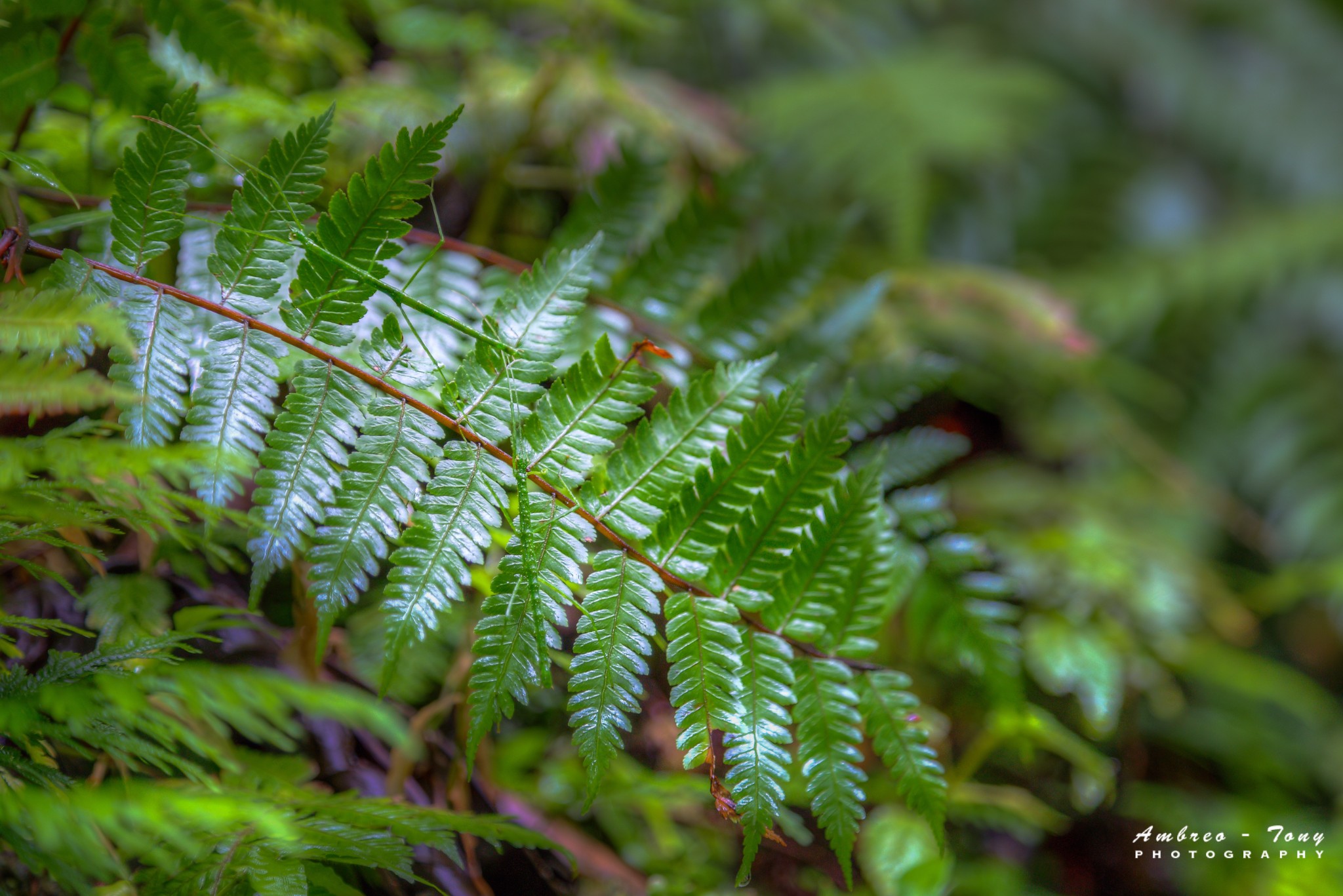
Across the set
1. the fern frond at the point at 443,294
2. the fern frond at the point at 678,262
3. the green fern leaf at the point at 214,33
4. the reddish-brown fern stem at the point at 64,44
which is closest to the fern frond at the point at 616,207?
the fern frond at the point at 678,262

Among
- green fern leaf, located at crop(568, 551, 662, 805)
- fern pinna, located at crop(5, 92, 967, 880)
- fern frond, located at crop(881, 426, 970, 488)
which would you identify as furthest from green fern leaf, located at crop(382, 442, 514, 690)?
fern frond, located at crop(881, 426, 970, 488)

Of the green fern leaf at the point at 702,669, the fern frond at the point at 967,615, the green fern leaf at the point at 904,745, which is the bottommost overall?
the fern frond at the point at 967,615

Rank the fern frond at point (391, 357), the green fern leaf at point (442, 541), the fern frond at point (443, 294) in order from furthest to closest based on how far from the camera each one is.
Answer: the fern frond at point (443, 294) → the fern frond at point (391, 357) → the green fern leaf at point (442, 541)

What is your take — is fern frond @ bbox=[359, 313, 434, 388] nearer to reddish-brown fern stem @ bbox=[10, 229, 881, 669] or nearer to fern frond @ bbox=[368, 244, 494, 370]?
reddish-brown fern stem @ bbox=[10, 229, 881, 669]

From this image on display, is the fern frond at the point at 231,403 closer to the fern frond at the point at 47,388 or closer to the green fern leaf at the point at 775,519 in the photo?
the fern frond at the point at 47,388

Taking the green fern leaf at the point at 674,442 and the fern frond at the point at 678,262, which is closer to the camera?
the green fern leaf at the point at 674,442

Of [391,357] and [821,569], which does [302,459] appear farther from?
[821,569]

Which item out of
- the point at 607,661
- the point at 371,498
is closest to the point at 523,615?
the point at 607,661
